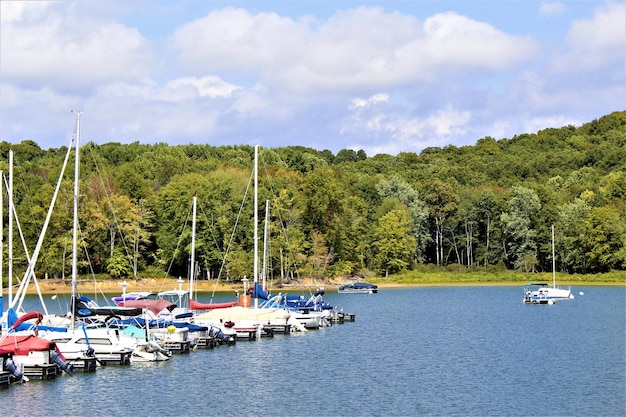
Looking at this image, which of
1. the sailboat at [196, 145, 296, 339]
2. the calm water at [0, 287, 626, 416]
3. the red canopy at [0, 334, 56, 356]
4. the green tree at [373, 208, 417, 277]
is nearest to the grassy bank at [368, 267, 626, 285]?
the green tree at [373, 208, 417, 277]

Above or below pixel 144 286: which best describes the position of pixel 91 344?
below

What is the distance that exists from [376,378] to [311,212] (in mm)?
79008

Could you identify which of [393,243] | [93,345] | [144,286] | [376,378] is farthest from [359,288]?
[93,345]

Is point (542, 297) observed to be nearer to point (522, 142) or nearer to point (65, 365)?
point (65, 365)

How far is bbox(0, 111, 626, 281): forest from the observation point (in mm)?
111875

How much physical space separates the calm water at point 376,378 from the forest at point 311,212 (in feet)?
125

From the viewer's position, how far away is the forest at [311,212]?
112 metres

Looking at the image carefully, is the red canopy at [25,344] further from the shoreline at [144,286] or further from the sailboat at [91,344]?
the shoreline at [144,286]

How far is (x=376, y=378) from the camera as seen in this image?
42.9 meters

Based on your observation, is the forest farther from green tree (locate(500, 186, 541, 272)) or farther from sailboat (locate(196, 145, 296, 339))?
sailboat (locate(196, 145, 296, 339))

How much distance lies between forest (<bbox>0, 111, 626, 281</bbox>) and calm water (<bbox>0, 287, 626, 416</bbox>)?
3817cm

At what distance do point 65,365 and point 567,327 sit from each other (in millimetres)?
39294

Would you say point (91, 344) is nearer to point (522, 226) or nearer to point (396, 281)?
point (396, 281)

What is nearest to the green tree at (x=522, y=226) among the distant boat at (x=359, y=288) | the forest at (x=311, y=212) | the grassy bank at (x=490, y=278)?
the forest at (x=311, y=212)
